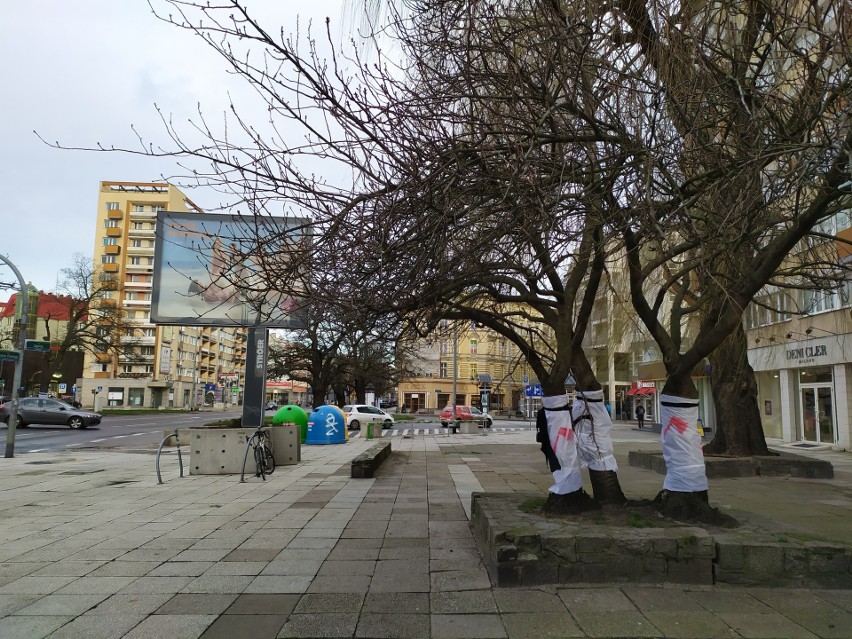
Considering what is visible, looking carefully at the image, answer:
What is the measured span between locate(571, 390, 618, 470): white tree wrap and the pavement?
1688mm

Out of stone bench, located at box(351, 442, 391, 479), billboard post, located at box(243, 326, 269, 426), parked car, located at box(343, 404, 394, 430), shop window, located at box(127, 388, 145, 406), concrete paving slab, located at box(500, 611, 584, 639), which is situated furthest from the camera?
shop window, located at box(127, 388, 145, 406)

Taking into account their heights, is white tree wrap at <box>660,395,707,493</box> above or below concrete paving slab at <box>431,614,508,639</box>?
above

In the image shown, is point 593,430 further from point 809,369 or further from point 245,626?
point 809,369

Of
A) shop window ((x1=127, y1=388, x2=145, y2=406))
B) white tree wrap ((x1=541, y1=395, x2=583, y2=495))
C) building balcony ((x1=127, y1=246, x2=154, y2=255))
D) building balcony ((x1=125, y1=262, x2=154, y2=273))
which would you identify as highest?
building balcony ((x1=127, y1=246, x2=154, y2=255))

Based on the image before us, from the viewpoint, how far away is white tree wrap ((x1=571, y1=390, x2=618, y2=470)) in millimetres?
6621

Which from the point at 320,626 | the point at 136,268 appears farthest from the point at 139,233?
the point at 320,626

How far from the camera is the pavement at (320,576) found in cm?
414

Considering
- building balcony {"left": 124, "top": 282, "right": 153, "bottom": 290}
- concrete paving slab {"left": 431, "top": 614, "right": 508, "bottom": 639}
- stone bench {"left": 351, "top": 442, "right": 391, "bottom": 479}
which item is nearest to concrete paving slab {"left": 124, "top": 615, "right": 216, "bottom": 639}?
concrete paving slab {"left": 431, "top": 614, "right": 508, "bottom": 639}

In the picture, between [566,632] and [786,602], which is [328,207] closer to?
[566,632]

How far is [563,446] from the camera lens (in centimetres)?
634

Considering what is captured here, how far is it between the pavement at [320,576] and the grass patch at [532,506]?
70 cm

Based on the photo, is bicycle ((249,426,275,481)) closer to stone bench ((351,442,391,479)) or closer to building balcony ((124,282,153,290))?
stone bench ((351,442,391,479))

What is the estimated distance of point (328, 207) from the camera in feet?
18.7

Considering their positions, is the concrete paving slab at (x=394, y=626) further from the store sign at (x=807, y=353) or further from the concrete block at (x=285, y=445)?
the store sign at (x=807, y=353)
